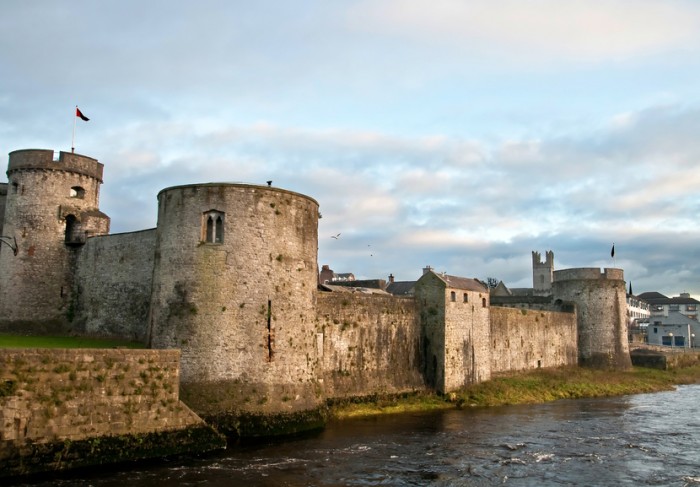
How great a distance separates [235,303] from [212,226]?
280 cm

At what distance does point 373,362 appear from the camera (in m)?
29.5

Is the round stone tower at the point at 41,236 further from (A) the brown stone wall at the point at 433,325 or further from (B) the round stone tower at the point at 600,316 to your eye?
(B) the round stone tower at the point at 600,316

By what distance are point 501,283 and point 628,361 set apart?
24.7 meters

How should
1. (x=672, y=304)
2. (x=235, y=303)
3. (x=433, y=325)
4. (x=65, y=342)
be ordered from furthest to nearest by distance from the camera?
(x=672, y=304) → (x=433, y=325) → (x=65, y=342) → (x=235, y=303)

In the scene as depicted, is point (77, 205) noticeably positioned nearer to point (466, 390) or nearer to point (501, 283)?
point (466, 390)

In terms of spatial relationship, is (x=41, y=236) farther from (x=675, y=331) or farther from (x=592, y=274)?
(x=675, y=331)

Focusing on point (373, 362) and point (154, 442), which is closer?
point (154, 442)

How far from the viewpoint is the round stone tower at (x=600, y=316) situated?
4966 cm

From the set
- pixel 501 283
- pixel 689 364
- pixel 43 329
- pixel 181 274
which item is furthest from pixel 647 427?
pixel 501 283

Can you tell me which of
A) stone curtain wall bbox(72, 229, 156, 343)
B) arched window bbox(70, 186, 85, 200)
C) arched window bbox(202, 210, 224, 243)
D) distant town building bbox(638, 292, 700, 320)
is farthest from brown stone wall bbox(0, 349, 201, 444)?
distant town building bbox(638, 292, 700, 320)

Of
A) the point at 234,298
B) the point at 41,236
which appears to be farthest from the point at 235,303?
the point at 41,236

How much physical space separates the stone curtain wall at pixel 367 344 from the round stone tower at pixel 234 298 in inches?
155

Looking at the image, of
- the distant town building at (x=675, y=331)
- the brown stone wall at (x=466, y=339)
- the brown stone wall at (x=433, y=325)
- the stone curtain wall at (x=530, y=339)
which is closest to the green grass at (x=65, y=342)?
the brown stone wall at (x=433, y=325)

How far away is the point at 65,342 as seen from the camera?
26109 millimetres
